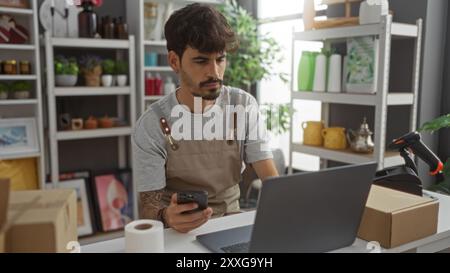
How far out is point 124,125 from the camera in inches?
125

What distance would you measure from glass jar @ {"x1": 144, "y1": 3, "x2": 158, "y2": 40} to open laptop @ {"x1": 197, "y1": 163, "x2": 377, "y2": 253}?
2470 millimetres

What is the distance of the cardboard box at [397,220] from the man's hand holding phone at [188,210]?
43 cm

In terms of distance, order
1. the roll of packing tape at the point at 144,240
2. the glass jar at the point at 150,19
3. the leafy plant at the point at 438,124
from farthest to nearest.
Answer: the glass jar at the point at 150,19 → the leafy plant at the point at 438,124 → the roll of packing tape at the point at 144,240

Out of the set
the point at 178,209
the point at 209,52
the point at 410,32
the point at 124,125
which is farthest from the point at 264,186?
the point at 124,125

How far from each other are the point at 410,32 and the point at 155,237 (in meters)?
1.88

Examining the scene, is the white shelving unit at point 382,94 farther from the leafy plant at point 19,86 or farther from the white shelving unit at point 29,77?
the leafy plant at point 19,86

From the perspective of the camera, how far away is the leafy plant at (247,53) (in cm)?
333

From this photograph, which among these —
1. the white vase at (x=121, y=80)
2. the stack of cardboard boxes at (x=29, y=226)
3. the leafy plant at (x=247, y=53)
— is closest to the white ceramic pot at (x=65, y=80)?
the white vase at (x=121, y=80)

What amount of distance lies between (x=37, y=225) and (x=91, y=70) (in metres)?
2.35

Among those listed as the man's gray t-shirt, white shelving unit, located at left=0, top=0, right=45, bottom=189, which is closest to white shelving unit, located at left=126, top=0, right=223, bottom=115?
white shelving unit, located at left=0, top=0, right=45, bottom=189

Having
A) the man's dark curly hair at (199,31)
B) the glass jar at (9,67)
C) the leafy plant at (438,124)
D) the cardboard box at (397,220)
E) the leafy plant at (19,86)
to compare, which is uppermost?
the man's dark curly hair at (199,31)

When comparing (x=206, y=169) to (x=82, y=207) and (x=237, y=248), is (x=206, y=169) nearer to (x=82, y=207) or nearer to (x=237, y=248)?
(x=237, y=248)

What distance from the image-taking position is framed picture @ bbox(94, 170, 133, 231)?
3.14 meters
